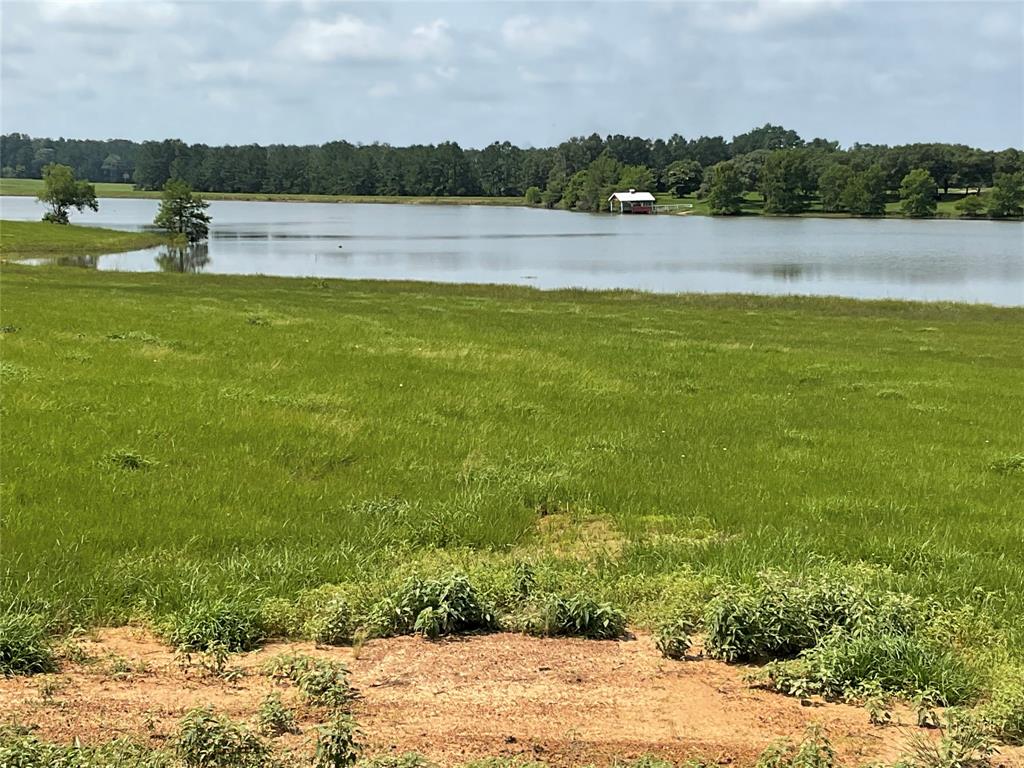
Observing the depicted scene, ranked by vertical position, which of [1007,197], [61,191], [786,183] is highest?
[786,183]

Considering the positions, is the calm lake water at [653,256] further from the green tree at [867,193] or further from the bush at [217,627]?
the bush at [217,627]

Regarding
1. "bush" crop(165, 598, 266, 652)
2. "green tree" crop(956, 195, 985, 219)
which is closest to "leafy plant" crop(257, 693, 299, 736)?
"bush" crop(165, 598, 266, 652)

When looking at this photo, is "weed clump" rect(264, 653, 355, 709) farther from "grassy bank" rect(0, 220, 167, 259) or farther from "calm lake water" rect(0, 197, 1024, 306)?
"grassy bank" rect(0, 220, 167, 259)

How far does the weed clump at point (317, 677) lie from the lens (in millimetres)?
5078

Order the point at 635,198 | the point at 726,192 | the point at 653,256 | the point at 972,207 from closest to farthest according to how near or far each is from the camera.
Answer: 1. the point at 653,256
2. the point at 972,207
3. the point at 726,192
4. the point at 635,198

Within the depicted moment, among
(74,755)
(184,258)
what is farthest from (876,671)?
(184,258)

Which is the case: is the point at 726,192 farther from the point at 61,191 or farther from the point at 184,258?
the point at 184,258

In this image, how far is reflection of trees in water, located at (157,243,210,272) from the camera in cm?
6540

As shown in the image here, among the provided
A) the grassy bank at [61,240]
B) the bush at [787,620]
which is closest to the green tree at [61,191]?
the grassy bank at [61,240]

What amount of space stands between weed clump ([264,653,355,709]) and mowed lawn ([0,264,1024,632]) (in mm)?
1491

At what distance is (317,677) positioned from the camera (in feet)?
17.0

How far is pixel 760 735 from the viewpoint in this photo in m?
4.86

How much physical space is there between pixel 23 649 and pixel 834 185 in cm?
17744

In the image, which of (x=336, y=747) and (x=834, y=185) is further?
(x=834, y=185)
